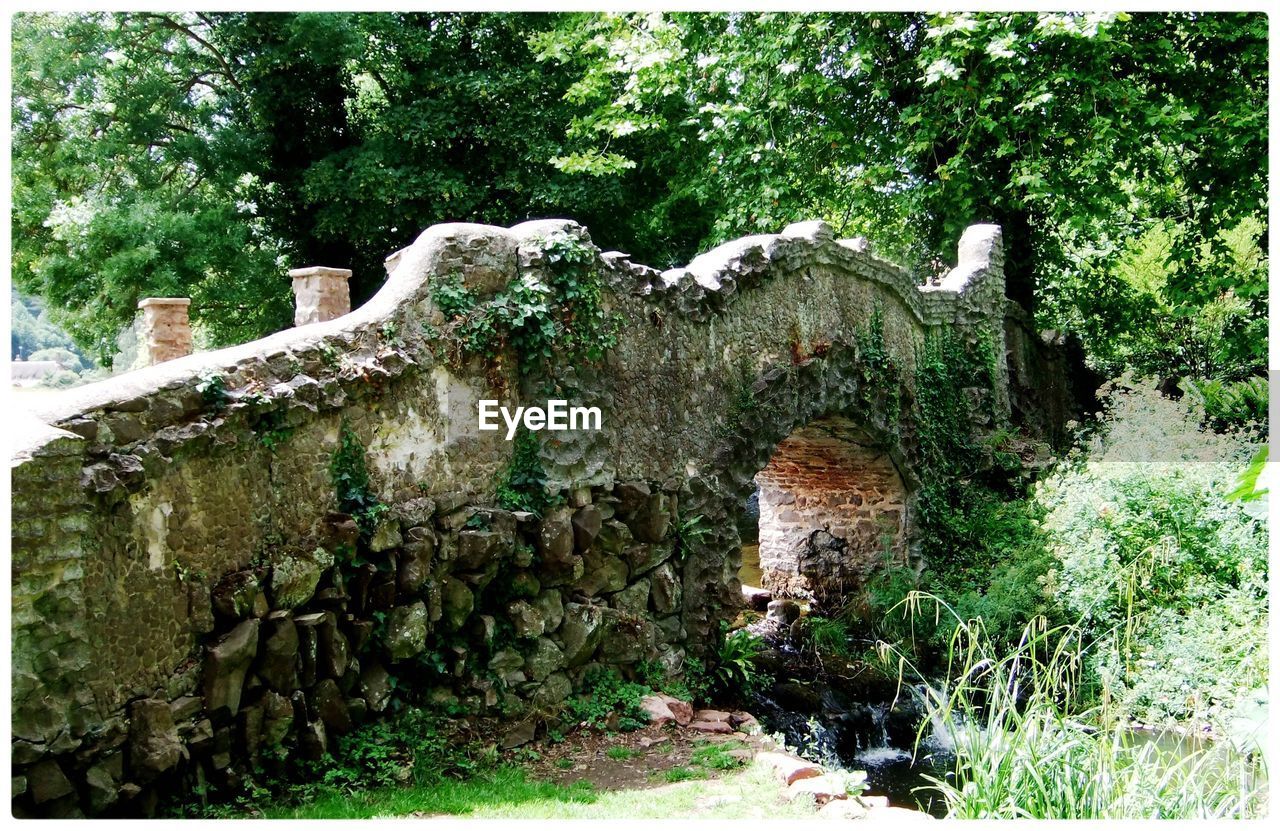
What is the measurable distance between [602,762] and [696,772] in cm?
61

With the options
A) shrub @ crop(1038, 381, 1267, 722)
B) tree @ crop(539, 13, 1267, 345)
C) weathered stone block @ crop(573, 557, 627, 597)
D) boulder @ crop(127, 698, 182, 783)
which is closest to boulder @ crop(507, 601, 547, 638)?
weathered stone block @ crop(573, 557, 627, 597)

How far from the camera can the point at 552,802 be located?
500 cm

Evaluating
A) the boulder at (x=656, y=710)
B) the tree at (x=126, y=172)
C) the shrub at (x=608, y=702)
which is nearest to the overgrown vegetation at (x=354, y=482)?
the shrub at (x=608, y=702)

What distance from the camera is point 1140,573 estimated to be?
28.4 feet

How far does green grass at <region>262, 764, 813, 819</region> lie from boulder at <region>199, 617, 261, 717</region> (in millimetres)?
591

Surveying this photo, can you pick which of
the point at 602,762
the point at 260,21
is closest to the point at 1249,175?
the point at 602,762

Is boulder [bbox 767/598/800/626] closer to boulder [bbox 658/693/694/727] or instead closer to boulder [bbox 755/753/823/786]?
boulder [bbox 658/693/694/727]

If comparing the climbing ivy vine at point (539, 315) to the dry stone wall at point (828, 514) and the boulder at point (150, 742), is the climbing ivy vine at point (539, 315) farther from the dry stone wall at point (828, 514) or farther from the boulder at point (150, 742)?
the dry stone wall at point (828, 514)

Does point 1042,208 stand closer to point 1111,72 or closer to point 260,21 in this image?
point 1111,72

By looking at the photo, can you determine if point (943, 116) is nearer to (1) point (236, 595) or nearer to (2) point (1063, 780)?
(2) point (1063, 780)

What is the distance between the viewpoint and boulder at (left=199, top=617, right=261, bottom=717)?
4.76 metres

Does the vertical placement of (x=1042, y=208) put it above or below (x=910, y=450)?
above

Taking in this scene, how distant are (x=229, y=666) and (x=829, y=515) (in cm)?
824

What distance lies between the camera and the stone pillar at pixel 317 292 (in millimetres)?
8695
